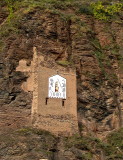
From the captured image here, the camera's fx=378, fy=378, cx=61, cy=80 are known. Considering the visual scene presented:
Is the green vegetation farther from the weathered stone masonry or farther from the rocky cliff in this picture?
the weathered stone masonry

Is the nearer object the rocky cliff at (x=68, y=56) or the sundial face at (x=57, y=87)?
the sundial face at (x=57, y=87)

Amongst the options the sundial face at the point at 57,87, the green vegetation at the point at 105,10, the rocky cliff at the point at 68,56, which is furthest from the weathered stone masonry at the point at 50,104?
the green vegetation at the point at 105,10

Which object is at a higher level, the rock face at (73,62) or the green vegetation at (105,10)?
the green vegetation at (105,10)

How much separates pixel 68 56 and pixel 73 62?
25.2 inches

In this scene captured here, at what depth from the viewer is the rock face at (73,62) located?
90.5 feet

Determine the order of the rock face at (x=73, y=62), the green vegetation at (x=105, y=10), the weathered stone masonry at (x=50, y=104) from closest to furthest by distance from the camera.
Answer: the weathered stone masonry at (x=50, y=104)
the rock face at (x=73, y=62)
the green vegetation at (x=105, y=10)

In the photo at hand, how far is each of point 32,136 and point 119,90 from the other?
32.1 feet

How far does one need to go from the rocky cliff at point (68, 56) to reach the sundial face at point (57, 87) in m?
1.11

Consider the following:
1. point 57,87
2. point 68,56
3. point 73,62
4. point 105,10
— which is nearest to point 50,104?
point 57,87

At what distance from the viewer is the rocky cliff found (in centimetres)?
2770

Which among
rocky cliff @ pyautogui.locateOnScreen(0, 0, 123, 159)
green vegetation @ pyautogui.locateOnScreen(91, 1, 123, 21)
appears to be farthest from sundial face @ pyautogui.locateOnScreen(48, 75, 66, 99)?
green vegetation @ pyautogui.locateOnScreen(91, 1, 123, 21)

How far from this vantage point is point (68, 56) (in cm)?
3009

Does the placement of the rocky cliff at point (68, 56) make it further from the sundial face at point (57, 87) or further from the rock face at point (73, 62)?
the sundial face at point (57, 87)

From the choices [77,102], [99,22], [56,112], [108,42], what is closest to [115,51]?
[108,42]
